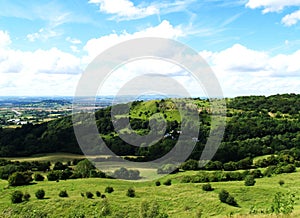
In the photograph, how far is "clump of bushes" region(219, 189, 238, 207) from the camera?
40.7 meters

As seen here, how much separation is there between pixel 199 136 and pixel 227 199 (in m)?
67.1

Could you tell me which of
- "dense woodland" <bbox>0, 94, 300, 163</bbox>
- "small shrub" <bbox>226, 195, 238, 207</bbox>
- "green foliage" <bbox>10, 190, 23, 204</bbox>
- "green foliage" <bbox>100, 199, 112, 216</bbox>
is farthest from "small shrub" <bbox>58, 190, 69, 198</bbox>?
"dense woodland" <bbox>0, 94, 300, 163</bbox>

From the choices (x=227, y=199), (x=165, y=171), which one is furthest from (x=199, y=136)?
(x=227, y=199)

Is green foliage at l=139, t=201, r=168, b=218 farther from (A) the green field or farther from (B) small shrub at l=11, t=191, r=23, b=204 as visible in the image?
(B) small shrub at l=11, t=191, r=23, b=204

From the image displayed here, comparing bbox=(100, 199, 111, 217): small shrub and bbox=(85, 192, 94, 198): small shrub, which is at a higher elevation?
bbox=(100, 199, 111, 217): small shrub

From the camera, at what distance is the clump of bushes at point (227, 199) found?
40.7 m

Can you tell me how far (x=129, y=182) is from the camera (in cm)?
5753

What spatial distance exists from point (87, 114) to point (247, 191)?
90.1 meters

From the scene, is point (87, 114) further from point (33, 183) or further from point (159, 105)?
point (33, 183)

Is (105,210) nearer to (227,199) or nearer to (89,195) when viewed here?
(89,195)

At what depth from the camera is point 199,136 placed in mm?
107688

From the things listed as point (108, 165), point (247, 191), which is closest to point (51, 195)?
point (108, 165)

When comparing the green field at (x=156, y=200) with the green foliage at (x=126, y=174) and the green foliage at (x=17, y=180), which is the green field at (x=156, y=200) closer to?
the green foliage at (x=17, y=180)

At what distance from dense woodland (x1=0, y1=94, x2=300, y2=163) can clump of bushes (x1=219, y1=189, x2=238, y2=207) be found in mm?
42328
